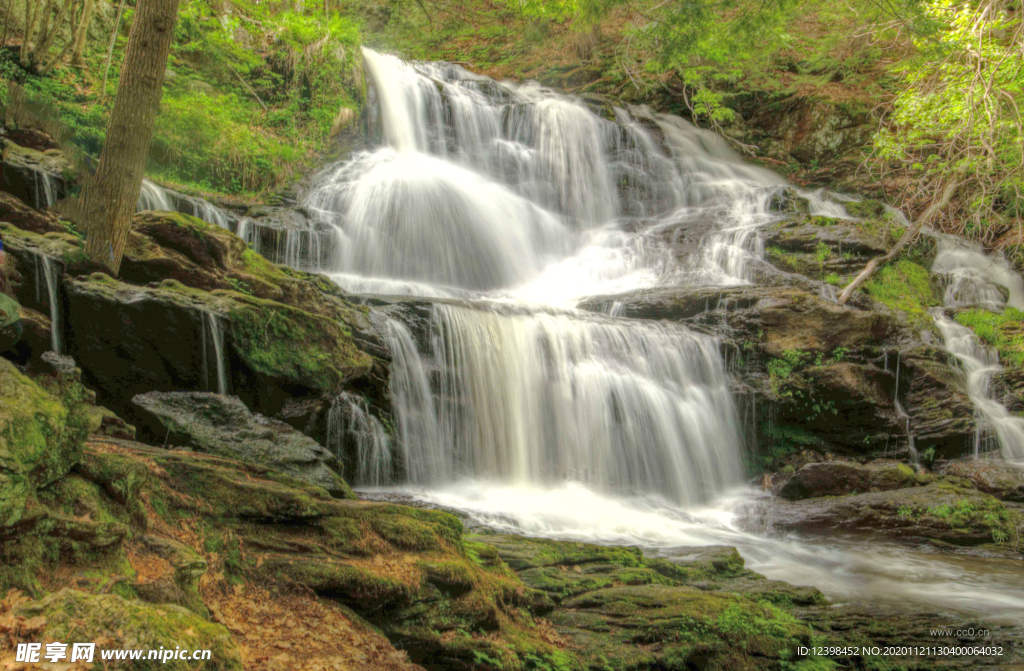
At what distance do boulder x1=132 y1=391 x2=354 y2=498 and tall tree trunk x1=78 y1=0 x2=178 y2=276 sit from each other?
5.38 ft

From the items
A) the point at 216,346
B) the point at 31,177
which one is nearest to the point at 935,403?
the point at 216,346

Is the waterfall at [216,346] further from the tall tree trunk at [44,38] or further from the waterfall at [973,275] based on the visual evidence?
the waterfall at [973,275]

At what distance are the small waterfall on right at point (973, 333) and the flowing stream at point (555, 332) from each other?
11.2 feet

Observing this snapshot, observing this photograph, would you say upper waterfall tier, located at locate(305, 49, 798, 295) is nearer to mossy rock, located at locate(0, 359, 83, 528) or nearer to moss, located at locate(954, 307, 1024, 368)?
moss, located at locate(954, 307, 1024, 368)

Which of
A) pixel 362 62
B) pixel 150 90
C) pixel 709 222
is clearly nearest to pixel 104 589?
pixel 150 90

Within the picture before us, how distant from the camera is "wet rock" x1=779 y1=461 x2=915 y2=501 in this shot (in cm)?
921

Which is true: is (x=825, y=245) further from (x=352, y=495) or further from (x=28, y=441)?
(x=28, y=441)

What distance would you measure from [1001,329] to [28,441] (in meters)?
15.3

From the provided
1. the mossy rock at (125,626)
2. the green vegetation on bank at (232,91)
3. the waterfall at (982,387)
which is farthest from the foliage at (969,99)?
the green vegetation on bank at (232,91)

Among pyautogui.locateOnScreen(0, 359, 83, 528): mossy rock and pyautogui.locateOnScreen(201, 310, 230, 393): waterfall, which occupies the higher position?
pyautogui.locateOnScreen(201, 310, 230, 393): waterfall

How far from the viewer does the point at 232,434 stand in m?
5.61

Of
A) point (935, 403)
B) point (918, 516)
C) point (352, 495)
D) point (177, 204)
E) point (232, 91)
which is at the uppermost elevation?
point (232, 91)

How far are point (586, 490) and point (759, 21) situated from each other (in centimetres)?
644

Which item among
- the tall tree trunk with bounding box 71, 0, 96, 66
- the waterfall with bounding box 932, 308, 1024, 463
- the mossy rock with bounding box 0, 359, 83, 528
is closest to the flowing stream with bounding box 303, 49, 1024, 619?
the waterfall with bounding box 932, 308, 1024, 463
